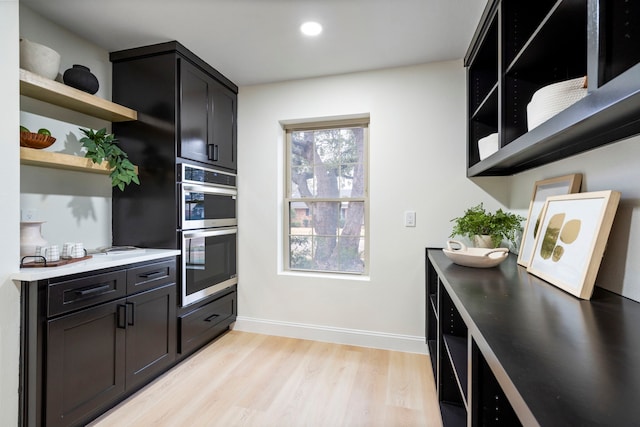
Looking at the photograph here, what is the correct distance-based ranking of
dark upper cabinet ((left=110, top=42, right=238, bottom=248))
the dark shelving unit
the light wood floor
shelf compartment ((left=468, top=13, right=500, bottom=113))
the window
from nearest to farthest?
the light wood floor
shelf compartment ((left=468, top=13, right=500, bottom=113))
dark upper cabinet ((left=110, top=42, right=238, bottom=248))
the dark shelving unit
the window

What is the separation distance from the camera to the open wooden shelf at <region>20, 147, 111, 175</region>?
1.60 metres

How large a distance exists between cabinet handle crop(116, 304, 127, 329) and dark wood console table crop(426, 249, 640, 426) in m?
1.80

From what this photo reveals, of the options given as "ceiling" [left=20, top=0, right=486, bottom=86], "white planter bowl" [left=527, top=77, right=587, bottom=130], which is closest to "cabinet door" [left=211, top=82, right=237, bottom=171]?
"ceiling" [left=20, top=0, right=486, bottom=86]

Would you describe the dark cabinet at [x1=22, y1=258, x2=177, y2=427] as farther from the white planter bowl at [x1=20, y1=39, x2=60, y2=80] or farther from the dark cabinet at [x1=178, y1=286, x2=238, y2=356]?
the white planter bowl at [x1=20, y1=39, x2=60, y2=80]

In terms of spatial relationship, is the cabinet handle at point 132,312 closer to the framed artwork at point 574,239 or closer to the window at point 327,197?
the window at point 327,197

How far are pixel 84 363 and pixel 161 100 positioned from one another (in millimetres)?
1742

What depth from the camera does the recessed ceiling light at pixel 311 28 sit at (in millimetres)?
1982

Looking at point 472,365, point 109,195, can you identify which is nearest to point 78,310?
point 109,195

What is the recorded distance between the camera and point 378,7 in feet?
5.96

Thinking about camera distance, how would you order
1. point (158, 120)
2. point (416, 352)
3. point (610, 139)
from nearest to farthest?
point (610, 139), point (158, 120), point (416, 352)

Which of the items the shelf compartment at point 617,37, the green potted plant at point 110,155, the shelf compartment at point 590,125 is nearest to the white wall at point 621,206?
the shelf compartment at point 590,125

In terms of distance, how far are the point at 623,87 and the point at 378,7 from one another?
151cm

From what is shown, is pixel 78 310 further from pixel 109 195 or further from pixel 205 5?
pixel 205 5

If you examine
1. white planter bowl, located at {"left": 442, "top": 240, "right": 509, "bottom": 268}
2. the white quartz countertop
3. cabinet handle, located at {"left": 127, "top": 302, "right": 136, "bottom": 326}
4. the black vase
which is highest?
the black vase
